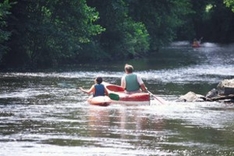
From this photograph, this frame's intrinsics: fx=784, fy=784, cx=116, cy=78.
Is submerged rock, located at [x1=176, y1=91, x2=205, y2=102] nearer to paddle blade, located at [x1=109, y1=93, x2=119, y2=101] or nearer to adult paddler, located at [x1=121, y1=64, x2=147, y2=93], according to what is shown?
adult paddler, located at [x1=121, y1=64, x2=147, y2=93]

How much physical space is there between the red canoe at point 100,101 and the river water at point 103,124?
24cm

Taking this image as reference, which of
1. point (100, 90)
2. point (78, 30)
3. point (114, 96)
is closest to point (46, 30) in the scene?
point (78, 30)

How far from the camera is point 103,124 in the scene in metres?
19.9

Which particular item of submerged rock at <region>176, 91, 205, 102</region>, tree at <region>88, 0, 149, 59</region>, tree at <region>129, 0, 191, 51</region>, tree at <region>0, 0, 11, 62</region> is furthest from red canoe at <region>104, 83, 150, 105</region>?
tree at <region>129, 0, 191, 51</region>

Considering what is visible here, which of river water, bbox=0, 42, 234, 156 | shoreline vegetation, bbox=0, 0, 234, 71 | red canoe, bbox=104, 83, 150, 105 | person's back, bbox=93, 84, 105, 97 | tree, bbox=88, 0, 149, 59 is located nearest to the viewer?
river water, bbox=0, 42, 234, 156

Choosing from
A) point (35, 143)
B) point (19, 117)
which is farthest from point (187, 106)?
point (35, 143)

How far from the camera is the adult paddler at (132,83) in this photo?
84.0ft

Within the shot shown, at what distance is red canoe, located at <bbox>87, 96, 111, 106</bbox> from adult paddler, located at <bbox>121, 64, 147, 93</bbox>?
111cm

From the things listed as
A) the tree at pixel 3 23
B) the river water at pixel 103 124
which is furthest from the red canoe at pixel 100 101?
the tree at pixel 3 23

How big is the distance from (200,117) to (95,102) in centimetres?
414

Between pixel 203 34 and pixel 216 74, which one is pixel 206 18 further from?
pixel 216 74

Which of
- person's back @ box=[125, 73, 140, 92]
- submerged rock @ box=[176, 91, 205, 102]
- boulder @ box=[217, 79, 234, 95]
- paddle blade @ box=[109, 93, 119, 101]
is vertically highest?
person's back @ box=[125, 73, 140, 92]

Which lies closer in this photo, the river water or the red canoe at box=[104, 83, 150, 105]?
the river water

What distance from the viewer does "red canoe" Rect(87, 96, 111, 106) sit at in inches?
968
